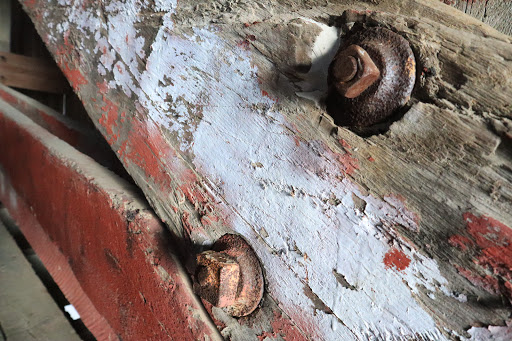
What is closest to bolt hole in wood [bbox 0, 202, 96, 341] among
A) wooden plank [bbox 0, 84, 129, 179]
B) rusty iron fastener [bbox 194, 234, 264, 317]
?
wooden plank [bbox 0, 84, 129, 179]

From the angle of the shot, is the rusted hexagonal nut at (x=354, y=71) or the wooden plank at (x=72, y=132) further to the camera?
the wooden plank at (x=72, y=132)

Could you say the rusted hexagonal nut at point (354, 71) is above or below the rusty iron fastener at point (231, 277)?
above

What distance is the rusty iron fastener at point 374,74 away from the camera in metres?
0.53

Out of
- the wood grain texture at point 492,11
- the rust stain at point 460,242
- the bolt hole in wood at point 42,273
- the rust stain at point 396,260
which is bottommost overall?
the bolt hole in wood at point 42,273

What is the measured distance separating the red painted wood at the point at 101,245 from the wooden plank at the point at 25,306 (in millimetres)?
282

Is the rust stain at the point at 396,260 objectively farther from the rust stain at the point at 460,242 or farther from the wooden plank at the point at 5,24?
the wooden plank at the point at 5,24

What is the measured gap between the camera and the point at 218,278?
0.69 metres

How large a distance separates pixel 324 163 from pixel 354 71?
0.55ft

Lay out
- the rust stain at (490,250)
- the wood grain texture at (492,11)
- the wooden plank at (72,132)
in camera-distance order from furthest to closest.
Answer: the wooden plank at (72,132) → the wood grain texture at (492,11) → the rust stain at (490,250)

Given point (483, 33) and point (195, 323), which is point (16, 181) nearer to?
point (195, 323)

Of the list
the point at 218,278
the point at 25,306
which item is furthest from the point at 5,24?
the point at 218,278

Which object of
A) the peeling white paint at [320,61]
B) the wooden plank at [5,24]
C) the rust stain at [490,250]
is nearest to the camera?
the rust stain at [490,250]

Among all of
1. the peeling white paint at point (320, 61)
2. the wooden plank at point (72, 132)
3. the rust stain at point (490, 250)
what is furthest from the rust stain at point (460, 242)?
the wooden plank at point (72, 132)

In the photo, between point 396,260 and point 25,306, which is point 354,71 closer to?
point 396,260
